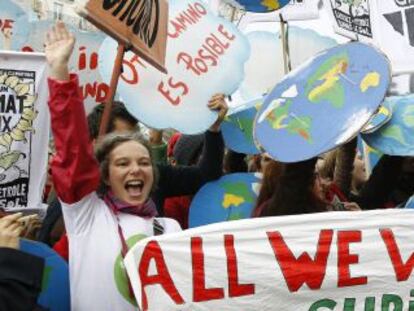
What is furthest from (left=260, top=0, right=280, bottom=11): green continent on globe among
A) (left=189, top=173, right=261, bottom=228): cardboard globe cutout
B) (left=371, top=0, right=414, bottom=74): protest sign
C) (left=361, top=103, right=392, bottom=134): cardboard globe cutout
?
(left=189, top=173, right=261, bottom=228): cardboard globe cutout

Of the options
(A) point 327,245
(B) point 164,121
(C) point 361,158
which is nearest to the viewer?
(A) point 327,245

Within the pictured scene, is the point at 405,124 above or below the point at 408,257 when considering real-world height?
above

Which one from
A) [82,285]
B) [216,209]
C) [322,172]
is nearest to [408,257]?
[216,209]

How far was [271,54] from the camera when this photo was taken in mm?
4215

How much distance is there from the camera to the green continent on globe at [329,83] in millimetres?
2594

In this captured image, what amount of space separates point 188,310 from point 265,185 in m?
0.69

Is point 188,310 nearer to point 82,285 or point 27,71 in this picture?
point 82,285

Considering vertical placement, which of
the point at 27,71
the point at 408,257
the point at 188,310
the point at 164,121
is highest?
the point at 27,71

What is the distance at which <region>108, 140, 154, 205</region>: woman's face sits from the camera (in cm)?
230

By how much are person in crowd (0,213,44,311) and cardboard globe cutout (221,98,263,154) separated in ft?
4.67

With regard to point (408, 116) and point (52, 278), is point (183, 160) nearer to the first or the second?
point (408, 116)

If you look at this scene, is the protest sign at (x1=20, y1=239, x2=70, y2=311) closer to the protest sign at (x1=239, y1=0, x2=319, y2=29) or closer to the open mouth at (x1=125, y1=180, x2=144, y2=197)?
the open mouth at (x1=125, y1=180, x2=144, y2=197)

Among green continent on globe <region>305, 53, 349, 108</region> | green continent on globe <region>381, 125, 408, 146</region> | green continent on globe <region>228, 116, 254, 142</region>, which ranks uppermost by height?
green continent on globe <region>305, 53, 349, 108</region>

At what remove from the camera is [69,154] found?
2.02m
